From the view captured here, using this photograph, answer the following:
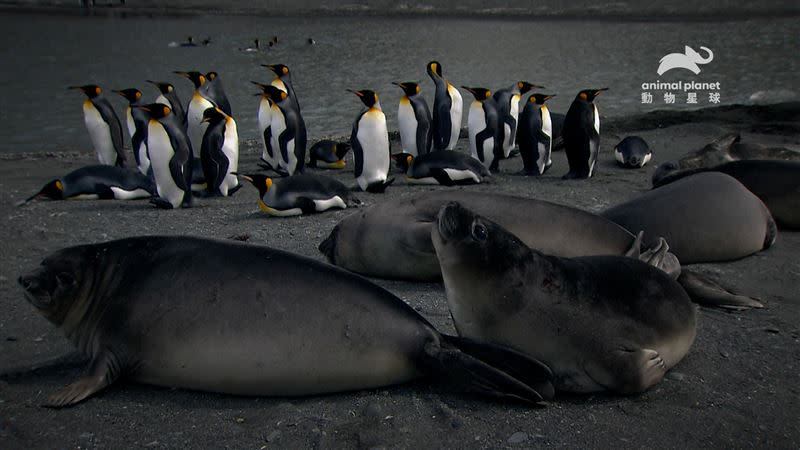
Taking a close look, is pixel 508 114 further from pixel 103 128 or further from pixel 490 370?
pixel 490 370

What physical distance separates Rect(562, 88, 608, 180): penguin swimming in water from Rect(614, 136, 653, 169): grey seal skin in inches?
17.7

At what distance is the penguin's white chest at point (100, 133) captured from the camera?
30.9 feet

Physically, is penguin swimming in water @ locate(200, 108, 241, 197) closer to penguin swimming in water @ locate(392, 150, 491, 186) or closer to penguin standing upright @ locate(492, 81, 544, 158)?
penguin swimming in water @ locate(392, 150, 491, 186)

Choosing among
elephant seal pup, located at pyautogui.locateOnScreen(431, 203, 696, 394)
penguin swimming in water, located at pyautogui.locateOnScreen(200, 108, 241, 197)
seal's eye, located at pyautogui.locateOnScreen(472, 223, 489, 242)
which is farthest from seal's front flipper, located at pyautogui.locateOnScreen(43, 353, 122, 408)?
penguin swimming in water, located at pyautogui.locateOnScreen(200, 108, 241, 197)

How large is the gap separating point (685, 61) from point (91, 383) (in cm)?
2781

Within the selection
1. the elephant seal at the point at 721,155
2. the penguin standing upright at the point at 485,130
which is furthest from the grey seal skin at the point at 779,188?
the penguin standing upright at the point at 485,130

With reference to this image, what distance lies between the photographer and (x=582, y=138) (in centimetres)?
808

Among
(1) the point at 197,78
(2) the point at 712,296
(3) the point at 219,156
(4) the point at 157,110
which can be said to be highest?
(1) the point at 197,78

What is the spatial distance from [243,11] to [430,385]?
70784 mm

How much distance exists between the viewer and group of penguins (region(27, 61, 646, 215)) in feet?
23.4

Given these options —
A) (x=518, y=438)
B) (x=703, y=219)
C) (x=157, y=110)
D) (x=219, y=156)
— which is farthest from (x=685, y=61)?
(x=518, y=438)

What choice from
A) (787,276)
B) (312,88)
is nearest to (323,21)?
(312,88)

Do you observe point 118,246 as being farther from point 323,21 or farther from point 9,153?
point 323,21

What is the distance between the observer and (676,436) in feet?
8.60
